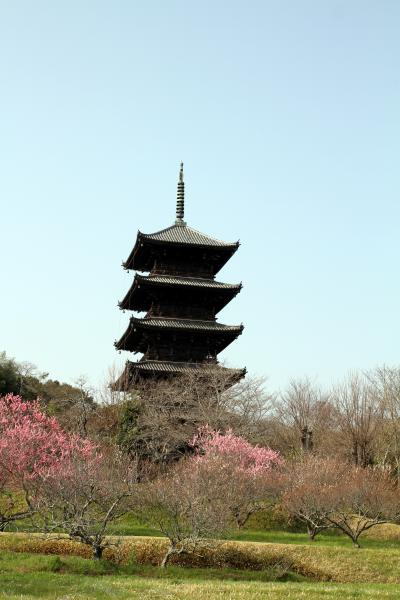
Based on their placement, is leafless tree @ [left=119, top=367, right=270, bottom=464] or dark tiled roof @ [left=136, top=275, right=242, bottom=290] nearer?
leafless tree @ [left=119, top=367, right=270, bottom=464]

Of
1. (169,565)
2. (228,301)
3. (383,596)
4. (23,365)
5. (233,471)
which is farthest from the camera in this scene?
(23,365)

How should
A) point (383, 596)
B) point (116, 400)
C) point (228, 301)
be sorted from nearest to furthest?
point (383, 596) → point (228, 301) → point (116, 400)

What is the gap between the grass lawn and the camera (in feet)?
46.8

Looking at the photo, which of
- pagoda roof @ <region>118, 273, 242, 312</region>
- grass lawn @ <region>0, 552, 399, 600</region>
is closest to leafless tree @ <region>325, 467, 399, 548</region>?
grass lawn @ <region>0, 552, 399, 600</region>

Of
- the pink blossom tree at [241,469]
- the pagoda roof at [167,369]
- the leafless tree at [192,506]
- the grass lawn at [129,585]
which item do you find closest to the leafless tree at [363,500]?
the pink blossom tree at [241,469]

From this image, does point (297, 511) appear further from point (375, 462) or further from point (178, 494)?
point (375, 462)

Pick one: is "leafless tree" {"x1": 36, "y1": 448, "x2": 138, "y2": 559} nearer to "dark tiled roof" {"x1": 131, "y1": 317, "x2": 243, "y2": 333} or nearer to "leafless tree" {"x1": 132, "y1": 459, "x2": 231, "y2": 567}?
"leafless tree" {"x1": 132, "y1": 459, "x2": 231, "y2": 567}

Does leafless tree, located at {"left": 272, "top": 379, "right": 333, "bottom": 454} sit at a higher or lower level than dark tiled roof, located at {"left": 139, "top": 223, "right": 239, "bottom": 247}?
lower

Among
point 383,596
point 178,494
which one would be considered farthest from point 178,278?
point 383,596

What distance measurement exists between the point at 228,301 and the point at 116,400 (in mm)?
10456

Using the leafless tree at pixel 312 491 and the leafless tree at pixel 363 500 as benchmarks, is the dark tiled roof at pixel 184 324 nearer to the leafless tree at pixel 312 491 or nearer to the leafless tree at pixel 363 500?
the leafless tree at pixel 312 491

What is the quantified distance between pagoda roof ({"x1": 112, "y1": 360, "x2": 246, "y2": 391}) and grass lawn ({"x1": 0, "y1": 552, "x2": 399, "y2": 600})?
19.6 m

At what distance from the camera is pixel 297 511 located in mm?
28828

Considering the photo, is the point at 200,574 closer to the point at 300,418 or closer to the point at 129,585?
the point at 129,585
